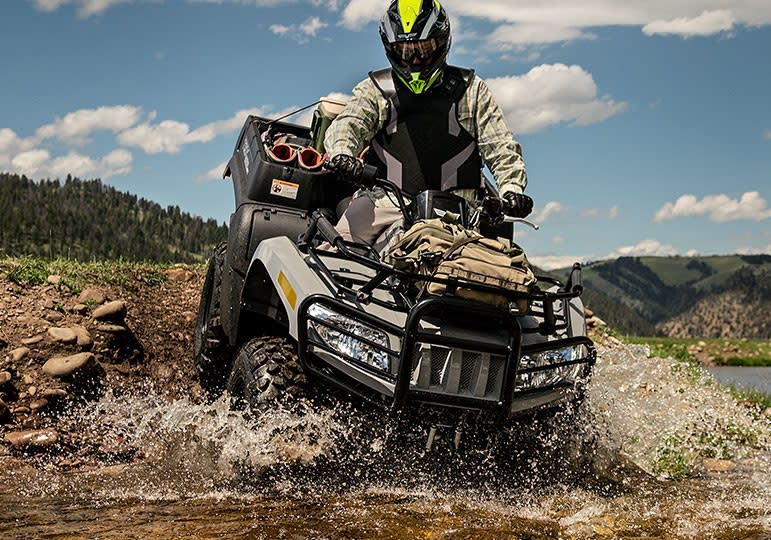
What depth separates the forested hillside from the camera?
9369 centimetres

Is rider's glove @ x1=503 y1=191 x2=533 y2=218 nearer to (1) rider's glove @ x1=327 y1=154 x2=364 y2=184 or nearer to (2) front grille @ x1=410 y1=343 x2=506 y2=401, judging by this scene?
(1) rider's glove @ x1=327 y1=154 x2=364 y2=184

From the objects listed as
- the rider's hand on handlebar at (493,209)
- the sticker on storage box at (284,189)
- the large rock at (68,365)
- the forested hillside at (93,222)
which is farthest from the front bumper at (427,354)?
the forested hillside at (93,222)

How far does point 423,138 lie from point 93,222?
108 m

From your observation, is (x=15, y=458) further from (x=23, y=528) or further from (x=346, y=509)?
(x=346, y=509)

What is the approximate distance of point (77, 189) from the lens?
120 m

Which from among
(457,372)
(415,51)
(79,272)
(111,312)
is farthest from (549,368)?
(79,272)

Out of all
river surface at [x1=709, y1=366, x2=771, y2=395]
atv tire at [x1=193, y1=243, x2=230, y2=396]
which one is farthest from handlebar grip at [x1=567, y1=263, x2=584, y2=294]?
river surface at [x1=709, y1=366, x2=771, y2=395]

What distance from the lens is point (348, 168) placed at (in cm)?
519

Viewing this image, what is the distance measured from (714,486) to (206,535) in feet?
12.2

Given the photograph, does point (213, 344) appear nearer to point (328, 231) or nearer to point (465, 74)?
point (328, 231)

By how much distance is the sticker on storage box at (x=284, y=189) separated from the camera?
6164mm

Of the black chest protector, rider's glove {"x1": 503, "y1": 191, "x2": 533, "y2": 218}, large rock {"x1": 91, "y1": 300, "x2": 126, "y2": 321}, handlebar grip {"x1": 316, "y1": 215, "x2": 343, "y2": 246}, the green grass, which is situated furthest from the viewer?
the green grass

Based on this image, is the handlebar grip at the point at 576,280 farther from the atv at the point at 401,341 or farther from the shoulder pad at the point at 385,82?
the shoulder pad at the point at 385,82

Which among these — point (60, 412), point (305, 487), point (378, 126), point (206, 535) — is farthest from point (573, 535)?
point (60, 412)
